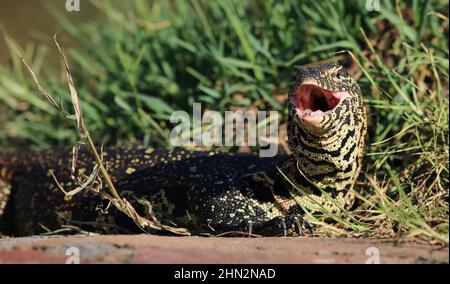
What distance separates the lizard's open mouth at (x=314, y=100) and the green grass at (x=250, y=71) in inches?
20.9

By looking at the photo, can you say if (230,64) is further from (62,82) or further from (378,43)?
(62,82)

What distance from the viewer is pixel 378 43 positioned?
608cm

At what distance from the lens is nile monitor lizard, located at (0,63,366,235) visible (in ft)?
13.8

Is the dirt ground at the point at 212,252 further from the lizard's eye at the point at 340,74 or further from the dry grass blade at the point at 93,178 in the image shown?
the lizard's eye at the point at 340,74

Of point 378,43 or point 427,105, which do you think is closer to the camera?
point 427,105

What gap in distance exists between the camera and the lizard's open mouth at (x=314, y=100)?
4.07 m

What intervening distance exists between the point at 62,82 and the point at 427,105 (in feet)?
12.0

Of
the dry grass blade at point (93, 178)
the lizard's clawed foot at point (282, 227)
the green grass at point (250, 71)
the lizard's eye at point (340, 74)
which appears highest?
the green grass at point (250, 71)

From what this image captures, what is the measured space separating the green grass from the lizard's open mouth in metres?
0.53

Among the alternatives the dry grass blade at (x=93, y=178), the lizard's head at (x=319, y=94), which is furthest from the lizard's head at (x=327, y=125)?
the dry grass blade at (x=93, y=178)

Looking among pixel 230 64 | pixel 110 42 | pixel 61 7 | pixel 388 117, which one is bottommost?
pixel 388 117

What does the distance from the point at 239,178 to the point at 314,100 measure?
2.41ft

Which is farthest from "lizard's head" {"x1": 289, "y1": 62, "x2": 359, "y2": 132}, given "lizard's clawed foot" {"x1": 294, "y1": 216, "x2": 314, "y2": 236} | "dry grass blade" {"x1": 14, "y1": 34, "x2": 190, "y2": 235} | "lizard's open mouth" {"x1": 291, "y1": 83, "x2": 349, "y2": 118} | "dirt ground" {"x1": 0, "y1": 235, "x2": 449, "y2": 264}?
"dry grass blade" {"x1": 14, "y1": 34, "x2": 190, "y2": 235}

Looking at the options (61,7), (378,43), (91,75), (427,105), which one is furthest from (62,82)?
(61,7)
